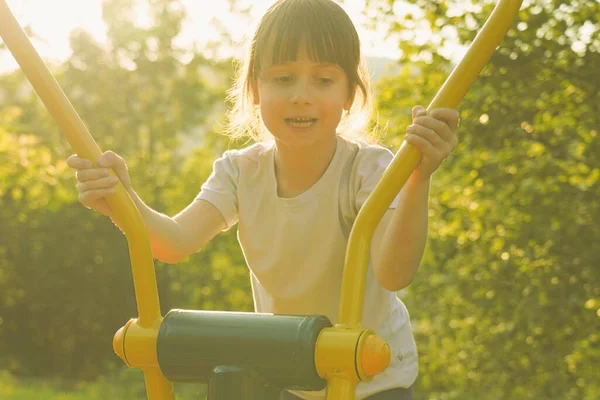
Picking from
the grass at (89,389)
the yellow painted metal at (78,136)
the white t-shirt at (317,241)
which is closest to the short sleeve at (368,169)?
the white t-shirt at (317,241)

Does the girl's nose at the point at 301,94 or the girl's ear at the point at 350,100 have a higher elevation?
the girl's nose at the point at 301,94

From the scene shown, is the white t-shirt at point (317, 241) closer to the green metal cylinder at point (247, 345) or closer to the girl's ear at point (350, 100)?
the girl's ear at point (350, 100)

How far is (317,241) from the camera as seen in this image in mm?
2521

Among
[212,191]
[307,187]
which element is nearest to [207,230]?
[212,191]

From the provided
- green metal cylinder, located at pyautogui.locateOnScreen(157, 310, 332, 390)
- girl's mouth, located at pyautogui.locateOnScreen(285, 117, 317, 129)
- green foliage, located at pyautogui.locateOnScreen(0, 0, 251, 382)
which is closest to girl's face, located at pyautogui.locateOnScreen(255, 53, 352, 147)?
girl's mouth, located at pyautogui.locateOnScreen(285, 117, 317, 129)

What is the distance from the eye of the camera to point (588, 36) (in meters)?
4.92

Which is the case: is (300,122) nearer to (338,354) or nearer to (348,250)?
(348,250)

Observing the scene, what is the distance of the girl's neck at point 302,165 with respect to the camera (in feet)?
8.48

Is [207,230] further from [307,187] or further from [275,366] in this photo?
[275,366]

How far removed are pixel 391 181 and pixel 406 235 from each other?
0.21 m

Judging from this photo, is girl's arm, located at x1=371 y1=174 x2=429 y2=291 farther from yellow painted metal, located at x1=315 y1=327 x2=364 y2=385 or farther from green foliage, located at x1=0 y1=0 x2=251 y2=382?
green foliage, located at x1=0 y1=0 x2=251 y2=382

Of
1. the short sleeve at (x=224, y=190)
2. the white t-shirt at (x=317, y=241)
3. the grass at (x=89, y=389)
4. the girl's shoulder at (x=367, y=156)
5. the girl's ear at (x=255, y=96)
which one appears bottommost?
the grass at (x=89, y=389)

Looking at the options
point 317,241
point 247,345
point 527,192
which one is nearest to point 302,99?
point 317,241

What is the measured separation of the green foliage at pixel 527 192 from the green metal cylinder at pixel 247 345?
3.38 m
